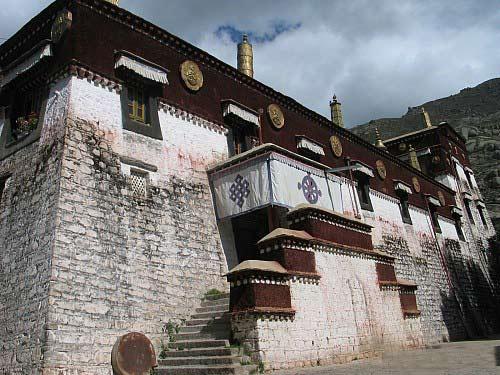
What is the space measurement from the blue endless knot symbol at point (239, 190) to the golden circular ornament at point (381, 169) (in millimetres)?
13171

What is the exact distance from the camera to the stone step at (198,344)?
8688 millimetres

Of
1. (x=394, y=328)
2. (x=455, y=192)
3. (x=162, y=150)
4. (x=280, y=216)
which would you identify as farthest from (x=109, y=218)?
(x=455, y=192)

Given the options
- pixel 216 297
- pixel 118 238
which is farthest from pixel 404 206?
pixel 118 238

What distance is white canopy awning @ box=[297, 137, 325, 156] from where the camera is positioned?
17.4 metres

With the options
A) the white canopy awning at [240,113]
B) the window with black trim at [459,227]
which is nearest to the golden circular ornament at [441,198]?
the window with black trim at [459,227]

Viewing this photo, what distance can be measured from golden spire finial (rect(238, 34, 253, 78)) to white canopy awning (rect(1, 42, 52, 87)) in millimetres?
8047

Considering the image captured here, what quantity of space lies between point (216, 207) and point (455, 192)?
24734 millimetres

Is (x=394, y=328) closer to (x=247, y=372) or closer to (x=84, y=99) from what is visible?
(x=247, y=372)

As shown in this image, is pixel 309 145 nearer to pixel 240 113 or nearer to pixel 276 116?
pixel 276 116

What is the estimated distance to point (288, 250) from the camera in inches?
393

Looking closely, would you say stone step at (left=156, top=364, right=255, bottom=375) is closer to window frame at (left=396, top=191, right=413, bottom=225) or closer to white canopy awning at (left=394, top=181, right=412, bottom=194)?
window frame at (left=396, top=191, right=413, bottom=225)

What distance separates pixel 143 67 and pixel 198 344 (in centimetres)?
708

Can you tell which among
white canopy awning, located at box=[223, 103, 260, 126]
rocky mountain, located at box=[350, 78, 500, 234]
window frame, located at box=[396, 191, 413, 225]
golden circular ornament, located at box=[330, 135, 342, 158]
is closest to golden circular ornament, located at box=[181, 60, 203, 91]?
white canopy awning, located at box=[223, 103, 260, 126]

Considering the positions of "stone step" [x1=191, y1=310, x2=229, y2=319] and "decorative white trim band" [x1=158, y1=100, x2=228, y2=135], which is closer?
"stone step" [x1=191, y1=310, x2=229, y2=319]
